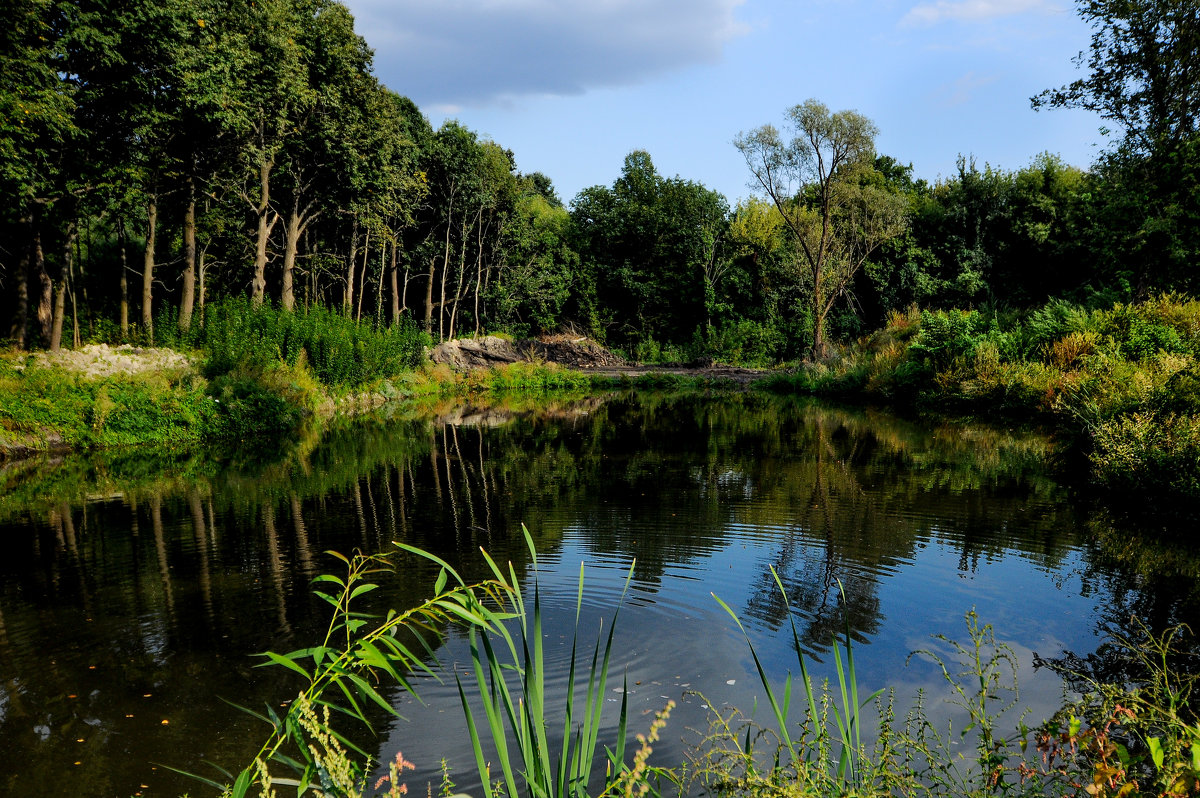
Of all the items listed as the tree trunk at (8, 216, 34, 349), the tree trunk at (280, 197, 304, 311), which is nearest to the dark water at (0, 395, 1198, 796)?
the tree trunk at (8, 216, 34, 349)

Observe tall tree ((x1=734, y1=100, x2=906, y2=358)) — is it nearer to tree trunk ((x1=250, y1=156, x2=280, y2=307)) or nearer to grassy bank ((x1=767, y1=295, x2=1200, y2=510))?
grassy bank ((x1=767, y1=295, x2=1200, y2=510))

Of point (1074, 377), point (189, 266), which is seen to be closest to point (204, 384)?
point (189, 266)

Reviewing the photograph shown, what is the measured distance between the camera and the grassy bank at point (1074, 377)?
8.84 metres

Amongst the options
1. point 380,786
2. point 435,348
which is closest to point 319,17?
point 435,348

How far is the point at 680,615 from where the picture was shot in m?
5.84

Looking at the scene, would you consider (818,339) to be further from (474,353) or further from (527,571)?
(527,571)

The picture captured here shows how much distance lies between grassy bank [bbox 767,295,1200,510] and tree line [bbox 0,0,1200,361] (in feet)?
13.6

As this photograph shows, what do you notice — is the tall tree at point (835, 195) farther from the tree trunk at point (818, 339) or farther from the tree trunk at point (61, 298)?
the tree trunk at point (61, 298)

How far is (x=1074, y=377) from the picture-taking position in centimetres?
1498

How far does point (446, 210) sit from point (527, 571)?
29.2 metres

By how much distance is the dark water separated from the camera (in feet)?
14.2

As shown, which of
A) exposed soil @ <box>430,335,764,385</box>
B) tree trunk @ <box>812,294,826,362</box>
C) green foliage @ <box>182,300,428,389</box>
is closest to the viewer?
green foliage @ <box>182,300,428,389</box>

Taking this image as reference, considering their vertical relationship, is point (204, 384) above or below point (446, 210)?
below

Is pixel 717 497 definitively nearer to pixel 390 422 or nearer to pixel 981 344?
pixel 390 422
